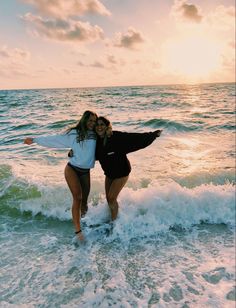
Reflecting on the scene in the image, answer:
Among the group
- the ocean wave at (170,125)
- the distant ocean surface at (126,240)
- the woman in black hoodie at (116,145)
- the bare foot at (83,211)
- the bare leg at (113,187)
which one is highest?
the woman in black hoodie at (116,145)

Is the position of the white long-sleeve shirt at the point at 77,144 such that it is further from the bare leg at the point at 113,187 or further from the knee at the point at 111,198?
the knee at the point at 111,198

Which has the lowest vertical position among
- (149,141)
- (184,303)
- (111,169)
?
(184,303)

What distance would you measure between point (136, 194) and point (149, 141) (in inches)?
105

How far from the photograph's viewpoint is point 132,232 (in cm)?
609

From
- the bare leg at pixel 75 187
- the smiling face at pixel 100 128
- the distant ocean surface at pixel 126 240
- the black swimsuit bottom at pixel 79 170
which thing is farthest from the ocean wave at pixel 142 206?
the smiling face at pixel 100 128

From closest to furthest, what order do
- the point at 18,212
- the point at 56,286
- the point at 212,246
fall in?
the point at 56,286
the point at 212,246
the point at 18,212

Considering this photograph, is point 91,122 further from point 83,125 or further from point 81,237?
point 81,237

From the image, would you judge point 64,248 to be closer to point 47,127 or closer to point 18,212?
point 18,212

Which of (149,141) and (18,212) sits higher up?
(149,141)

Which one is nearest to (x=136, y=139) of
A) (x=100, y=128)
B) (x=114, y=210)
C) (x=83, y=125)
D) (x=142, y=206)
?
(x=100, y=128)

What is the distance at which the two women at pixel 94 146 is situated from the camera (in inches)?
192

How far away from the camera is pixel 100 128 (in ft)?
15.9

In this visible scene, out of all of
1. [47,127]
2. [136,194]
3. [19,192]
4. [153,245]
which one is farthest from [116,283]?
[47,127]

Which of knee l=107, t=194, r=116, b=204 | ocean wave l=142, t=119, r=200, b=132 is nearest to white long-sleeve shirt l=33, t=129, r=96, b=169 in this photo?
knee l=107, t=194, r=116, b=204
